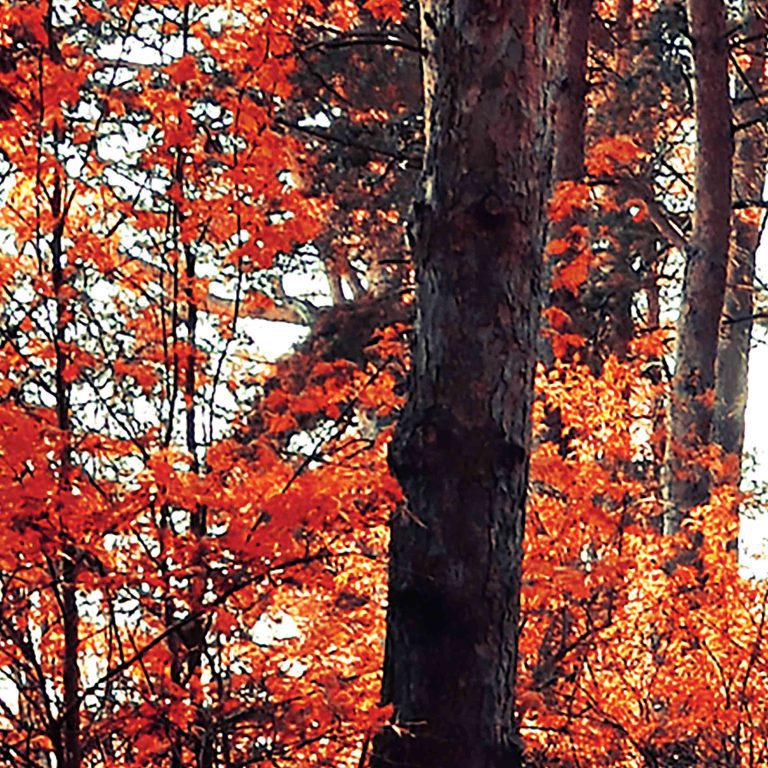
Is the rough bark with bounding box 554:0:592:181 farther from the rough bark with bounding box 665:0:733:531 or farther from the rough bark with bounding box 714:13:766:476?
the rough bark with bounding box 714:13:766:476

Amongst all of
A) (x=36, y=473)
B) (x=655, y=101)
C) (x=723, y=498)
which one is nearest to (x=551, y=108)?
(x=36, y=473)

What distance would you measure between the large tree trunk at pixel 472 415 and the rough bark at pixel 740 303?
29.5 feet

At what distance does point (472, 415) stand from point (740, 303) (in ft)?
32.1

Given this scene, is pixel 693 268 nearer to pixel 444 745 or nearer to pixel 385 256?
pixel 385 256

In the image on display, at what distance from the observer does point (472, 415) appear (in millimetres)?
4379

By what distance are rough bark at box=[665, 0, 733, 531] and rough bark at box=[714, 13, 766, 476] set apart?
3.19 m

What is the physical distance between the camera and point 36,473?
3.62 metres

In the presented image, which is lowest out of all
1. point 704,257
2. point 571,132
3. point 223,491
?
point 223,491

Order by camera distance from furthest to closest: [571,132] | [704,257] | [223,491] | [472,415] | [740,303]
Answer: [740,303] → [704,257] → [571,132] → [472,415] → [223,491]

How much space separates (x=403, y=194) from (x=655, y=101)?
2.76 metres

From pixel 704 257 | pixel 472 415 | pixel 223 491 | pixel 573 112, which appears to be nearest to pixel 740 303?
pixel 704 257

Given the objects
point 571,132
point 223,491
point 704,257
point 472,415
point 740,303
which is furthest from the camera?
point 740,303

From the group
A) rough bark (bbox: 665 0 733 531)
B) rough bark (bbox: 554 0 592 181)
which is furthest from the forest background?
rough bark (bbox: 665 0 733 531)

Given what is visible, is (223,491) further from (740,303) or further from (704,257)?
(740,303)
